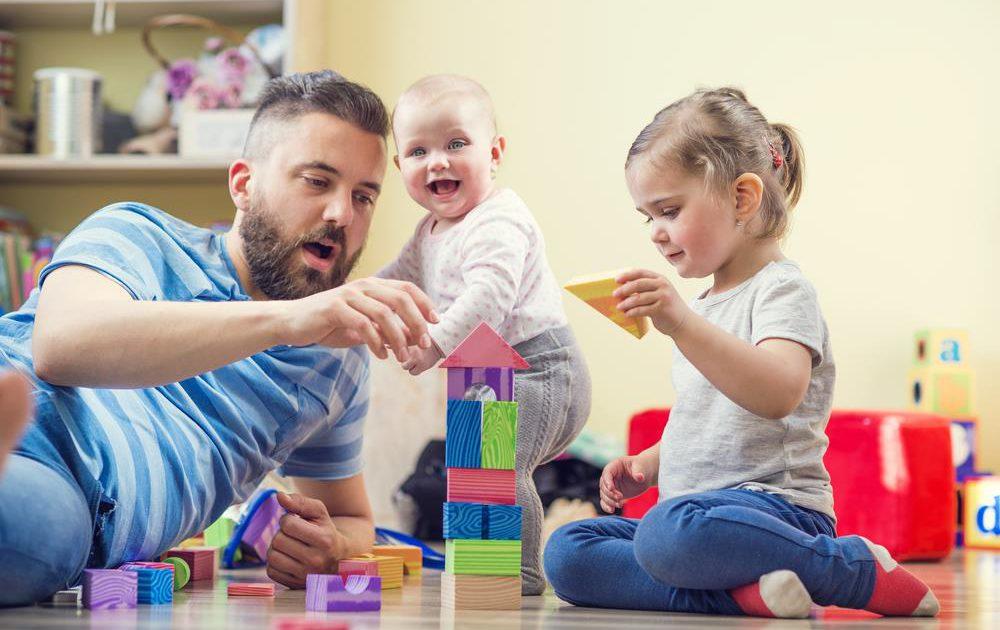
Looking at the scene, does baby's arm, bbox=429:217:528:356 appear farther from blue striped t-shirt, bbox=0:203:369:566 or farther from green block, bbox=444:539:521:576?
green block, bbox=444:539:521:576

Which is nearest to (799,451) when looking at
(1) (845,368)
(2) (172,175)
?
(1) (845,368)

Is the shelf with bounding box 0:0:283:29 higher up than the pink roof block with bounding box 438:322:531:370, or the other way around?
the shelf with bounding box 0:0:283:29

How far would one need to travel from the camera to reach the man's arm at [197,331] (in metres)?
1.29

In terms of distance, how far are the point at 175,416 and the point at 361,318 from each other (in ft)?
1.41

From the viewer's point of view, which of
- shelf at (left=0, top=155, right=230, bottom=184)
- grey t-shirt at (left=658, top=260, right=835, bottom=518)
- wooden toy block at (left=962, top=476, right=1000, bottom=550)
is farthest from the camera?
shelf at (left=0, top=155, right=230, bottom=184)

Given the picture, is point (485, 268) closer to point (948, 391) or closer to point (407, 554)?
point (407, 554)

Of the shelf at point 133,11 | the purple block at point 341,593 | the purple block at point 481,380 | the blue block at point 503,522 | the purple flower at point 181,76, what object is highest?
the shelf at point 133,11

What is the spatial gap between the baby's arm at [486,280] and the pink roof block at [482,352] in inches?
9.3

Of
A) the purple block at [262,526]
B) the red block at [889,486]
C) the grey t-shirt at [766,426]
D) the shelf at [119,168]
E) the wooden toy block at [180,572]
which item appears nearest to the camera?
the grey t-shirt at [766,426]

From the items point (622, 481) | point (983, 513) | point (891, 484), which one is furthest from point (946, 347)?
point (622, 481)

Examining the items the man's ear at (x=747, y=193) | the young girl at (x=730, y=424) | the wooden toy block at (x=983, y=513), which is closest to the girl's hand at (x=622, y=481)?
the young girl at (x=730, y=424)

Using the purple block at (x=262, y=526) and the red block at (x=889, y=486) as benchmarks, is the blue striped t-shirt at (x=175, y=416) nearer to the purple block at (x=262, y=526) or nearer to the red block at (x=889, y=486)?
the purple block at (x=262, y=526)

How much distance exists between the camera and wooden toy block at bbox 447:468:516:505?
140 cm

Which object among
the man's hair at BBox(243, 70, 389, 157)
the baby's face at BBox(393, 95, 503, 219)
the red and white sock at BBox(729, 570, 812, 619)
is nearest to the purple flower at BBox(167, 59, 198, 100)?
the man's hair at BBox(243, 70, 389, 157)
